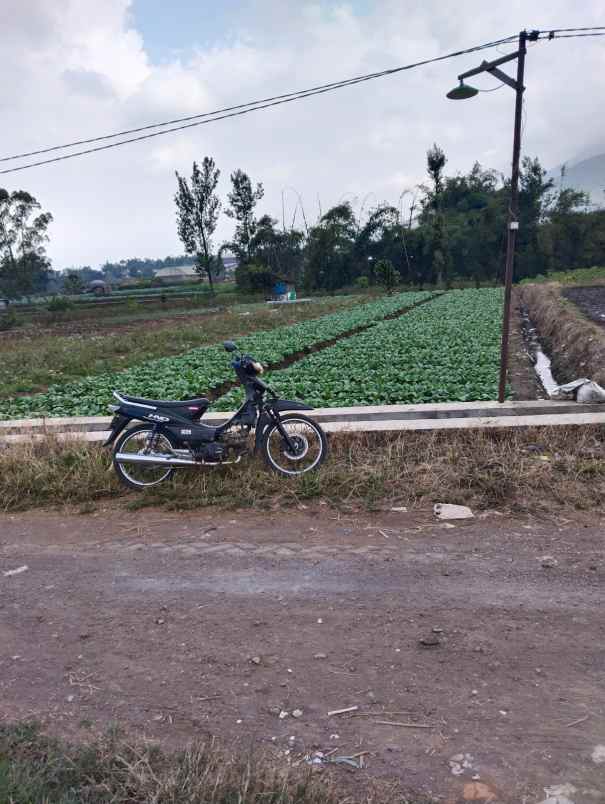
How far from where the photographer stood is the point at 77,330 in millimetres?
33812

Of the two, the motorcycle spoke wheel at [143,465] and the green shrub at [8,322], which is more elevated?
the green shrub at [8,322]

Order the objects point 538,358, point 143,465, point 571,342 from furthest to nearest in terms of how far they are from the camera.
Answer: point 538,358 < point 571,342 < point 143,465

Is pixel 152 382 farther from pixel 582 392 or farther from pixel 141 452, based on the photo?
pixel 582 392

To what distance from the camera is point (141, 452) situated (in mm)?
5875

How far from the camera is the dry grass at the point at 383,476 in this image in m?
5.21

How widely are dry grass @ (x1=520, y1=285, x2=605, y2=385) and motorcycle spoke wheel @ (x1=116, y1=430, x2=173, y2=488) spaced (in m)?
6.84

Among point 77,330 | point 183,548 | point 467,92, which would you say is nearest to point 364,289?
point 77,330

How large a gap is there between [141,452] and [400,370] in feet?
23.1

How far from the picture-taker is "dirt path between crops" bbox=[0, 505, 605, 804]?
8.30 ft

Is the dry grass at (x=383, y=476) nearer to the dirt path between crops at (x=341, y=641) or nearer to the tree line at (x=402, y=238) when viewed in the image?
the dirt path between crops at (x=341, y=641)

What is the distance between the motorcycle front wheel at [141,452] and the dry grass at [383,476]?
12 cm

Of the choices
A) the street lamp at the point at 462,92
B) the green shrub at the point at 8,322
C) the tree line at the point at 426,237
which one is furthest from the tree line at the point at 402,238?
the street lamp at the point at 462,92

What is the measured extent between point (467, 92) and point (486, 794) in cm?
706

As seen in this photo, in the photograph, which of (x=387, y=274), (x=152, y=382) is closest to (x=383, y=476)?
(x=152, y=382)
